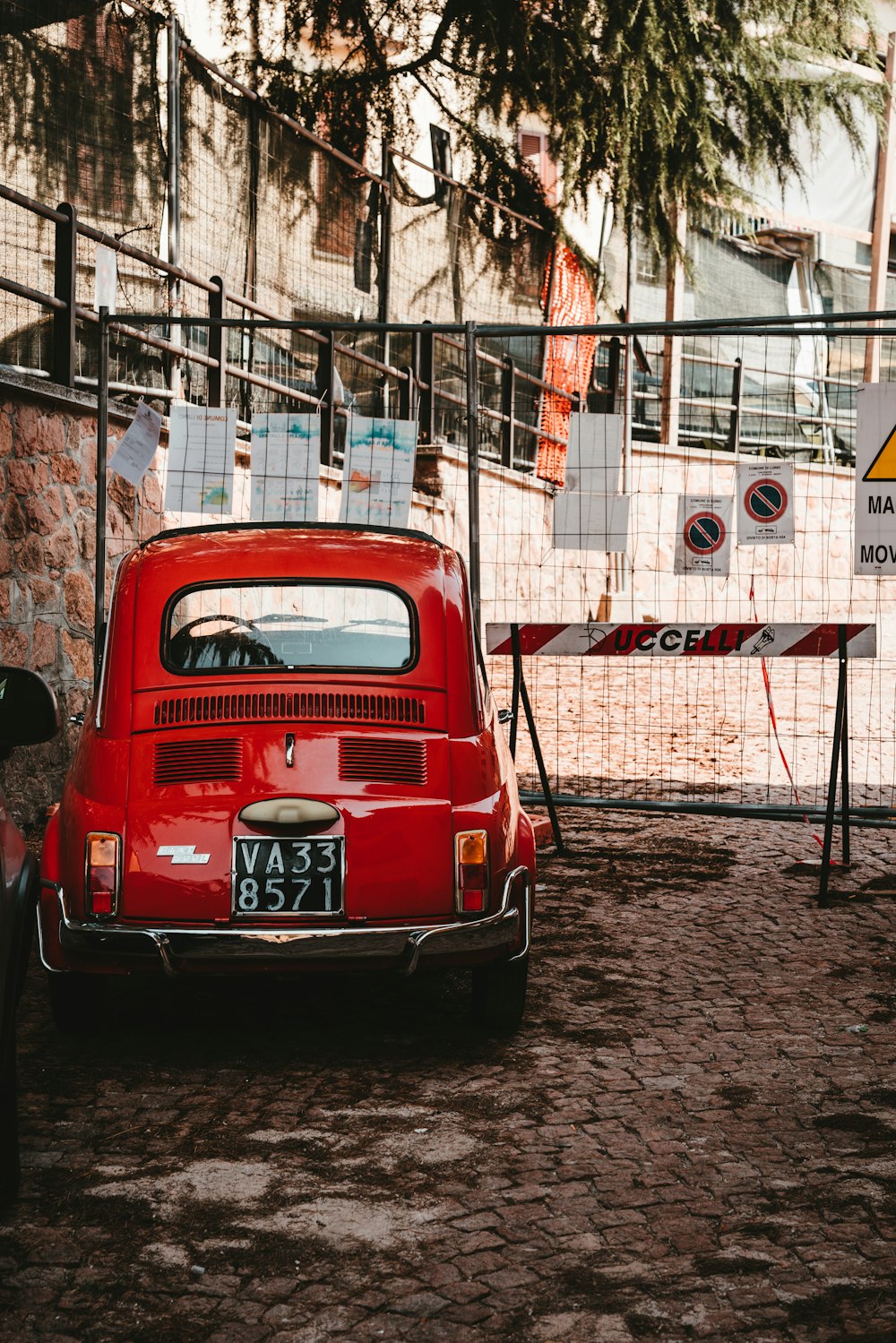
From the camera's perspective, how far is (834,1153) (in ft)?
13.3

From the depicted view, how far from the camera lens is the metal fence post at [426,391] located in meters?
15.9

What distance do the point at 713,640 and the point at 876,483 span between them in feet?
3.87

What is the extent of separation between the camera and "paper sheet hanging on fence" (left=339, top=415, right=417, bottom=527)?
8.30 m

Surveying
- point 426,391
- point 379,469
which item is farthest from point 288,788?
point 426,391

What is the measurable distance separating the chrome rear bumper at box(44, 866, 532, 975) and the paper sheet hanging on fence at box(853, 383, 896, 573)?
3.94 metres

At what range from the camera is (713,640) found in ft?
24.8

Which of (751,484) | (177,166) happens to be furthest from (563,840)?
(177,166)

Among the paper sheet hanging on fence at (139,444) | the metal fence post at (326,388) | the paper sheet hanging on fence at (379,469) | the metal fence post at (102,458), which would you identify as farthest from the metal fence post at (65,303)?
the metal fence post at (326,388)

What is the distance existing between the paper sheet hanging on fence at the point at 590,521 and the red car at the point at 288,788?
2717 millimetres

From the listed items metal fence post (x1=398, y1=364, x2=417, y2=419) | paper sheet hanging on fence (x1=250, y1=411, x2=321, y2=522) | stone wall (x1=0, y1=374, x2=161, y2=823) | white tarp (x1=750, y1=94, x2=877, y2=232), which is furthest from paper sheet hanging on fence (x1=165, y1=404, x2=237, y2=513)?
white tarp (x1=750, y1=94, x2=877, y2=232)

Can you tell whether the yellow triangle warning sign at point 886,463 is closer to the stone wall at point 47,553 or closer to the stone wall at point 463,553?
the stone wall at point 463,553

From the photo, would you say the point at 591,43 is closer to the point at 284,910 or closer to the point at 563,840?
the point at 563,840

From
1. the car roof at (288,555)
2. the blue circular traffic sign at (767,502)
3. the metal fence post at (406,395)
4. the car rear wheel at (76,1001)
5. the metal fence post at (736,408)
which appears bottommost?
the car rear wheel at (76,1001)

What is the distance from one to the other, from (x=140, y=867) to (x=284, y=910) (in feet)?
1.49
